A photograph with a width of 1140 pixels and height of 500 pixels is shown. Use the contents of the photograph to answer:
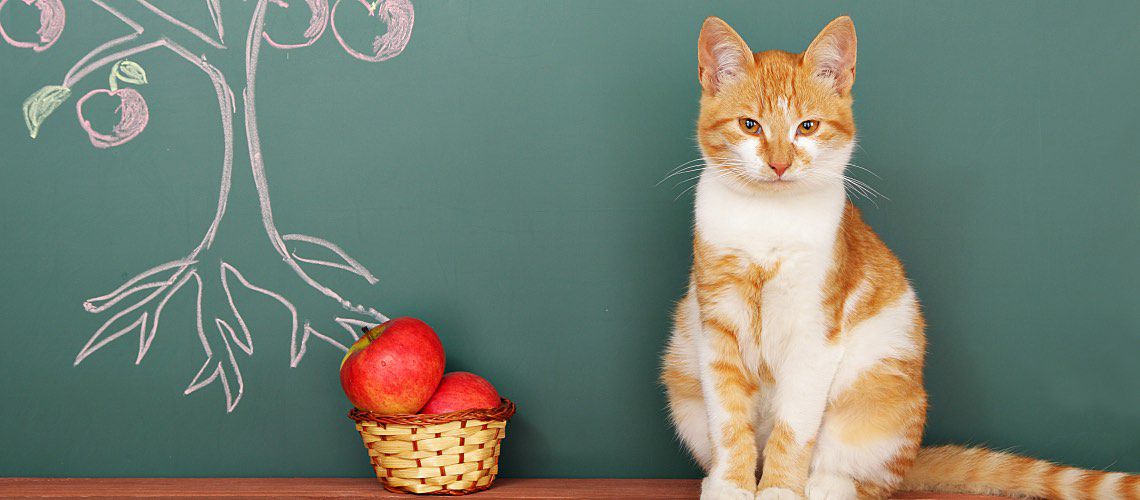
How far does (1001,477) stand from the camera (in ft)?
5.29

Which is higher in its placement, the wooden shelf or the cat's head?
the cat's head

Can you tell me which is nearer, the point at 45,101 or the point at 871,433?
the point at 871,433

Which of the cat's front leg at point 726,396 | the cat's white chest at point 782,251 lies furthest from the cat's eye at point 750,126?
the cat's front leg at point 726,396

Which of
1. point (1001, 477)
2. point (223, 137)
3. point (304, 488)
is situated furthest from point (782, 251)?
point (223, 137)

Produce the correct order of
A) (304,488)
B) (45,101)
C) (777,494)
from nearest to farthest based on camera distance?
(777,494) < (304,488) < (45,101)

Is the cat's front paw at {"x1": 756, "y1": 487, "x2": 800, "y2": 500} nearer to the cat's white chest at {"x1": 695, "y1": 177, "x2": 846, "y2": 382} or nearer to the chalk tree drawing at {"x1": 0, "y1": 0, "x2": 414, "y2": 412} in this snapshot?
the cat's white chest at {"x1": 695, "y1": 177, "x2": 846, "y2": 382}

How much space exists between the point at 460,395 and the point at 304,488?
1.33 ft

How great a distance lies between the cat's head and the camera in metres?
1.43

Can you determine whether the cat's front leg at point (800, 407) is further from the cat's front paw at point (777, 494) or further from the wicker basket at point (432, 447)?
the wicker basket at point (432, 447)

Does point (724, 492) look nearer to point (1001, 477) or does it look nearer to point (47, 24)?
point (1001, 477)

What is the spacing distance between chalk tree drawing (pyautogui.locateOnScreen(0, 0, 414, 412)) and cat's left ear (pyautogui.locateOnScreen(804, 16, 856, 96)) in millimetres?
855

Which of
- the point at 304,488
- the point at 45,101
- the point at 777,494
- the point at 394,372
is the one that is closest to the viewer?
the point at 777,494

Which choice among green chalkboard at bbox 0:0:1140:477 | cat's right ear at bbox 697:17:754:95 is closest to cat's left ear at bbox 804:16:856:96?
cat's right ear at bbox 697:17:754:95

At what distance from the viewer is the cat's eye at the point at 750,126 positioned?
4.81 feet
